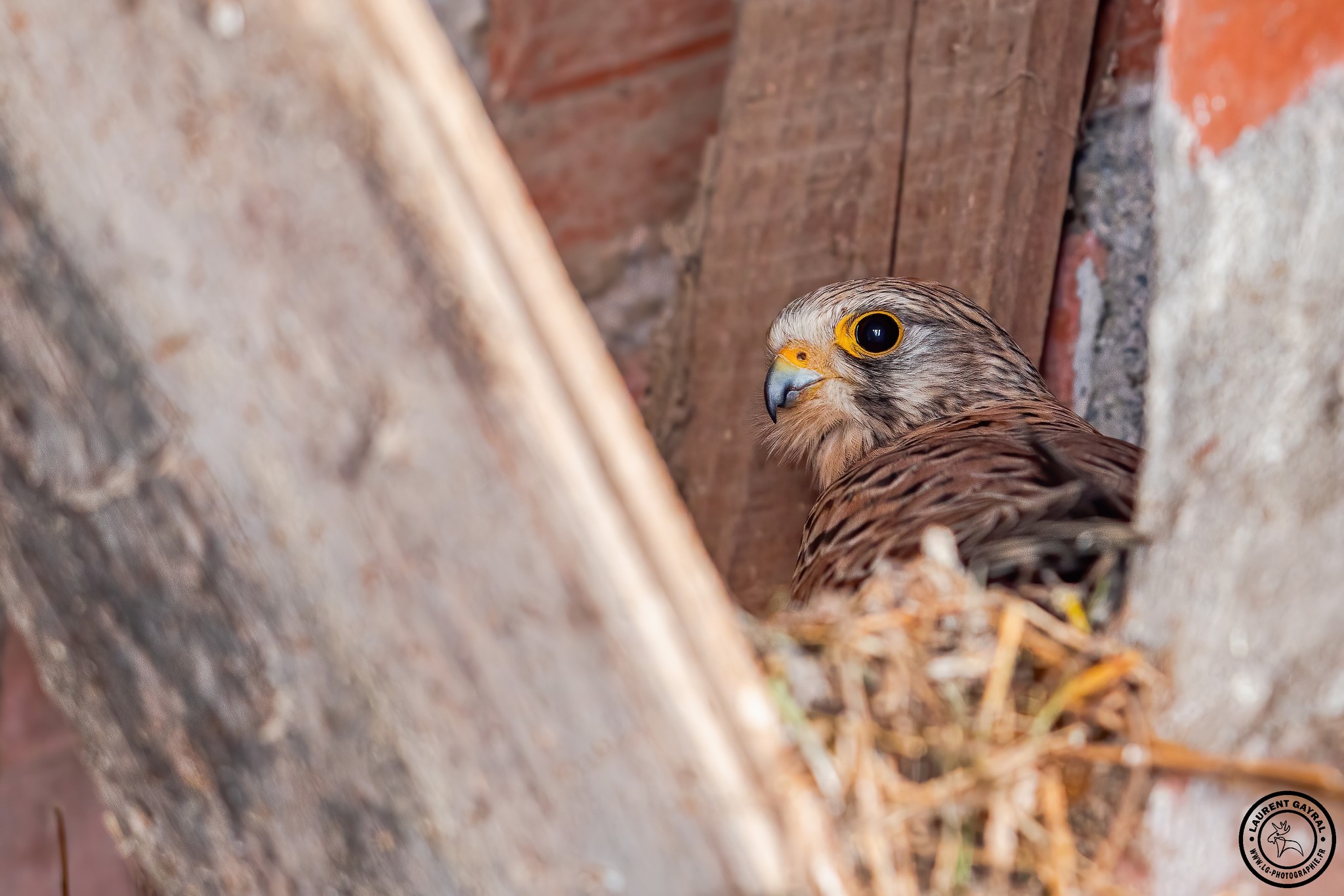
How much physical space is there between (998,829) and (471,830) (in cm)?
44

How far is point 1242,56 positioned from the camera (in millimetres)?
1205

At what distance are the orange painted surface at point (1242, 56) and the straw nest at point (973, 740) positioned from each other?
0.47 m

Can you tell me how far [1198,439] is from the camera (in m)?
1.19

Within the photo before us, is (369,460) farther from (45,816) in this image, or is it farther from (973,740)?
(45,816)

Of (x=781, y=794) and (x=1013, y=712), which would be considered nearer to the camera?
(x=781, y=794)

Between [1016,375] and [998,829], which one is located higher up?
[1016,375]

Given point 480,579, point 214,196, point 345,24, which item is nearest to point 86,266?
point 214,196

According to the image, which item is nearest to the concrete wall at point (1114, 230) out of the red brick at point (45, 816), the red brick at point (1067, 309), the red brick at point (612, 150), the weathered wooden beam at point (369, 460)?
the red brick at point (1067, 309)

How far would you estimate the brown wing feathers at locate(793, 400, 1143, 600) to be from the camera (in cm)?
142

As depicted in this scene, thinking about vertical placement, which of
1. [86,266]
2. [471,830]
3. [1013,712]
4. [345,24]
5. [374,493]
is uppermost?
[345,24]

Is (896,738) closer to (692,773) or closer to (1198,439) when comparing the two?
(692,773)

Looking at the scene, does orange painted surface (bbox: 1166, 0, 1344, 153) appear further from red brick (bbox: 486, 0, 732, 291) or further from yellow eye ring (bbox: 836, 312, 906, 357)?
red brick (bbox: 486, 0, 732, 291)

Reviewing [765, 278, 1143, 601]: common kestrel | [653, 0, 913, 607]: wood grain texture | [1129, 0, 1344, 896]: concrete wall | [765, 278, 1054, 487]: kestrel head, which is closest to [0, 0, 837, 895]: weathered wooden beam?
[1129, 0, 1344, 896]: concrete wall

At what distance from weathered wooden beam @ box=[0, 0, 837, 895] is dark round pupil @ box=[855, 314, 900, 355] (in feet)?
4.23
